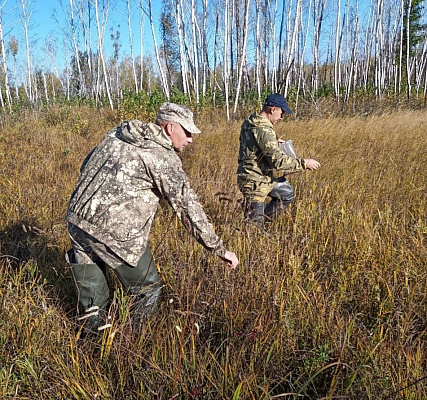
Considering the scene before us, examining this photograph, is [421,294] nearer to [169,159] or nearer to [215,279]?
[215,279]

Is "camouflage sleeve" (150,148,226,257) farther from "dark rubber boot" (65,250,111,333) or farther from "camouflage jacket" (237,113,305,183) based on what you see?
"camouflage jacket" (237,113,305,183)

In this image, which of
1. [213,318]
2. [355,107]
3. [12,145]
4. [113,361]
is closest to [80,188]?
[113,361]

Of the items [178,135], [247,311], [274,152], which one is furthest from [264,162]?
[247,311]

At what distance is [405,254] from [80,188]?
2.14m

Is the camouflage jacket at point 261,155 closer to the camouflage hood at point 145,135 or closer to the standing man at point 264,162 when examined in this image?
the standing man at point 264,162

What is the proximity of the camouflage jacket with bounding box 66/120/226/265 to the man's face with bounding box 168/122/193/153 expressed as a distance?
0.17ft

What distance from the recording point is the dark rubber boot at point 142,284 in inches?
76.9

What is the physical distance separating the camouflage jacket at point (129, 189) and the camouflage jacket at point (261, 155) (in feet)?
5.08

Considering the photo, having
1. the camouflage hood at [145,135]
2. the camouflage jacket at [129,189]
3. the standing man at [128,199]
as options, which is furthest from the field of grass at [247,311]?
the camouflage hood at [145,135]

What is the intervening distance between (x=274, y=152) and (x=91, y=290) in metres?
2.00

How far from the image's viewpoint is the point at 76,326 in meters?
2.02

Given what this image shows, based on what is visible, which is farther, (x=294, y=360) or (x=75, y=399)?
(x=294, y=360)

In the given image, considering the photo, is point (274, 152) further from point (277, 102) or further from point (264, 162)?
point (277, 102)

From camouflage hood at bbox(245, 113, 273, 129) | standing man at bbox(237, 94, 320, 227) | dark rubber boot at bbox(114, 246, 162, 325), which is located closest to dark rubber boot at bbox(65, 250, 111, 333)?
dark rubber boot at bbox(114, 246, 162, 325)
